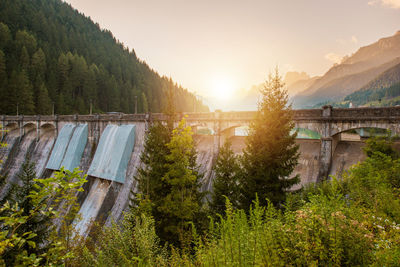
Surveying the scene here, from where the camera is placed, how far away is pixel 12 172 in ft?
117

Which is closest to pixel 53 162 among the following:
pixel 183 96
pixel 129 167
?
pixel 129 167

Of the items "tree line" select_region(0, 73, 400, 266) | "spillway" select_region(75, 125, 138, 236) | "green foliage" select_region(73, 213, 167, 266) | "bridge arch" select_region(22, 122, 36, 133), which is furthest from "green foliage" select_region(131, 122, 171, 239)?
"bridge arch" select_region(22, 122, 36, 133)

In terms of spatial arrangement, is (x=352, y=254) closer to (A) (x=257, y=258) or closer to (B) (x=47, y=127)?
(A) (x=257, y=258)

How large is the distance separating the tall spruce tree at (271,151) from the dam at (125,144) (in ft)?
12.6

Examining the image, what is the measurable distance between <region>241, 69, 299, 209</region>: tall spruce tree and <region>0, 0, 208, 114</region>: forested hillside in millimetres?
46272

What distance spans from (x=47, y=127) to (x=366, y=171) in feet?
164

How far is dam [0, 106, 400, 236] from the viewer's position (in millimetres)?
14914

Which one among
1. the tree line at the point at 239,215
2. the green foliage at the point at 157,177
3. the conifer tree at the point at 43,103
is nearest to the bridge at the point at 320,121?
the tree line at the point at 239,215

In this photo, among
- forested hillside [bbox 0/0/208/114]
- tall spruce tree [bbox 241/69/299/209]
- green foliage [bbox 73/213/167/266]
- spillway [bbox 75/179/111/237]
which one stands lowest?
spillway [bbox 75/179/111/237]

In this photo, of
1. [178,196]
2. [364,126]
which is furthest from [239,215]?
[364,126]

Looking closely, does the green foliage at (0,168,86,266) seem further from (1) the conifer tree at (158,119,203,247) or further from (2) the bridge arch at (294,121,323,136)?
(2) the bridge arch at (294,121,323,136)

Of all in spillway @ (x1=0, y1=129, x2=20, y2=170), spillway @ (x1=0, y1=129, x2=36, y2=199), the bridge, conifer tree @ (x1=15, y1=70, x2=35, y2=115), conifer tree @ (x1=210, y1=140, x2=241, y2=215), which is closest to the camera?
conifer tree @ (x1=210, y1=140, x2=241, y2=215)

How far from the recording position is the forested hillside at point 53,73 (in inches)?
2029

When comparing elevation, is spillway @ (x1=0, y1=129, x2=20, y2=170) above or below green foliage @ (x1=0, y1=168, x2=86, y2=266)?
below
